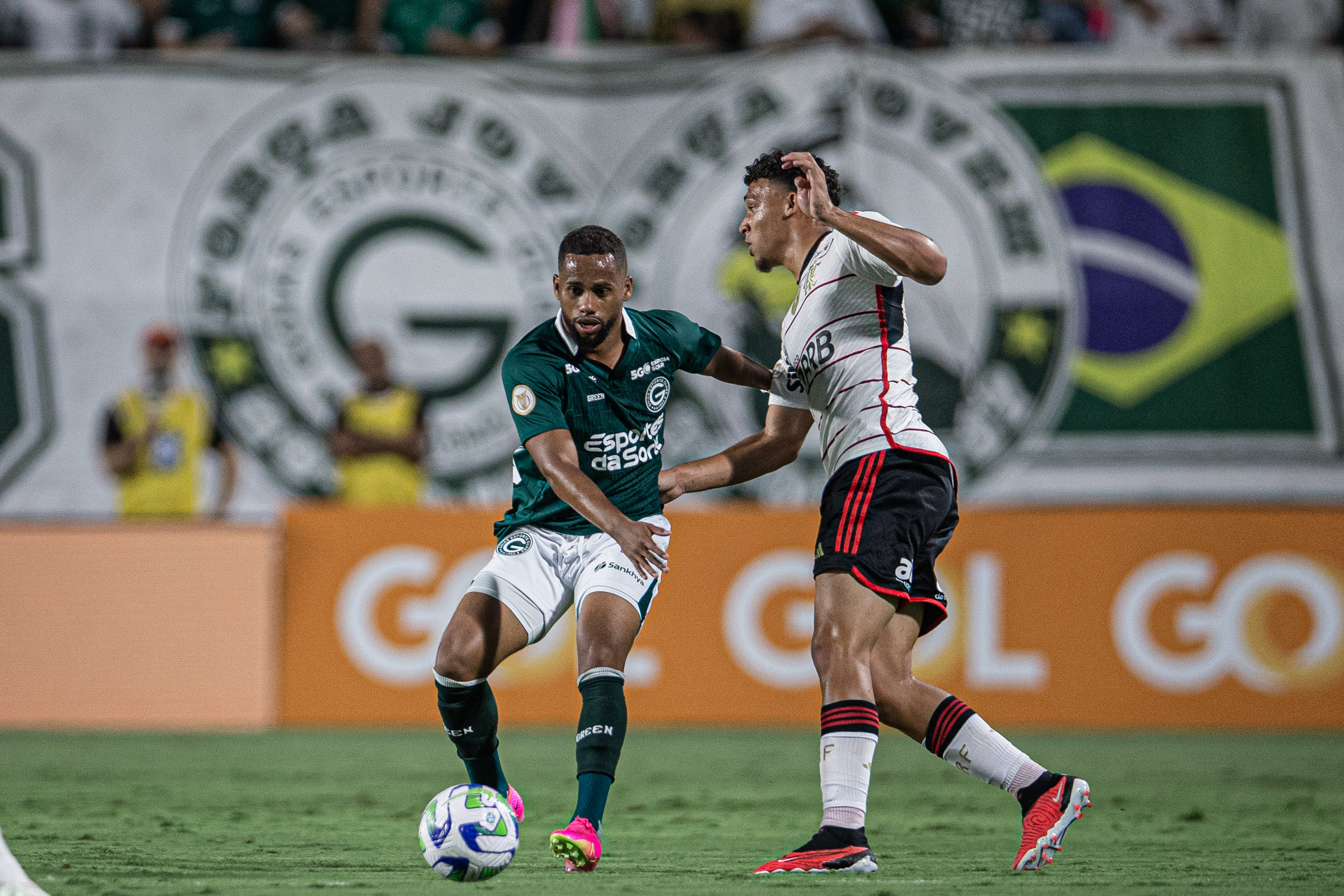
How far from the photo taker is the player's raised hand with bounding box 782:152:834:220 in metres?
4.91

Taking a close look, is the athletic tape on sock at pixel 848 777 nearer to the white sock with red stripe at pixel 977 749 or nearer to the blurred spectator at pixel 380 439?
the white sock with red stripe at pixel 977 749

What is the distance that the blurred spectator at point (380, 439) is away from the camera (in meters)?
11.5

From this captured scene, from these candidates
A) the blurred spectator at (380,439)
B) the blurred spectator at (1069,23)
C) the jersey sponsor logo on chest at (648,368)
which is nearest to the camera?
the jersey sponsor logo on chest at (648,368)

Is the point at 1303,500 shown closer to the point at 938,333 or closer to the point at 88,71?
the point at 938,333

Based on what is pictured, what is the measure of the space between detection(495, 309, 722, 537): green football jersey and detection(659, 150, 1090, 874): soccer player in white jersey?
1.36 feet

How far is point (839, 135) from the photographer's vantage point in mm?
12531

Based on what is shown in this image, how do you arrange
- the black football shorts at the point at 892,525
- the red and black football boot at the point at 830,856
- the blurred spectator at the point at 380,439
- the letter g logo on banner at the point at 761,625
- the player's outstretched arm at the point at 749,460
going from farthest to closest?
the blurred spectator at the point at 380,439 → the letter g logo on banner at the point at 761,625 → the player's outstretched arm at the point at 749,460 → the black football shorts at the point at 892,525 → the red and black football boot at the point at 830,856

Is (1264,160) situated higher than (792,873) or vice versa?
(1264,160)

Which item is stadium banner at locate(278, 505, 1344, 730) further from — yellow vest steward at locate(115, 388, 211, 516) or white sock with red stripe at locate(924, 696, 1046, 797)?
white sock with red stripe at locate(924, 696, 1046, 797)

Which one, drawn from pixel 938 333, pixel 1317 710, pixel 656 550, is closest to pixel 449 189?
pixel 938 333

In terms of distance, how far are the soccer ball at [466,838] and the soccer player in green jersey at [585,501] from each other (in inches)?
15.7

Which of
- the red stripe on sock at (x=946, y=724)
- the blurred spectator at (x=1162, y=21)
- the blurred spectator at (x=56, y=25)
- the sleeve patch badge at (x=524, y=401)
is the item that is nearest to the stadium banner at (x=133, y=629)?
the blurred spectator at (x=56, y=25)

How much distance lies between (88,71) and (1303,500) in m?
10.1

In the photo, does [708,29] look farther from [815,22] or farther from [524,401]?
[524,401]
